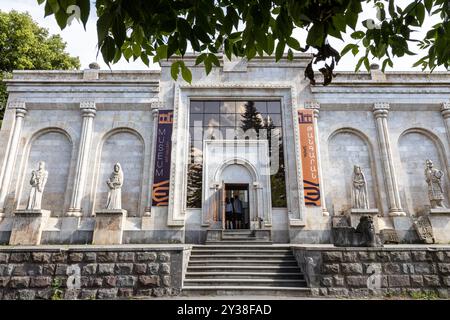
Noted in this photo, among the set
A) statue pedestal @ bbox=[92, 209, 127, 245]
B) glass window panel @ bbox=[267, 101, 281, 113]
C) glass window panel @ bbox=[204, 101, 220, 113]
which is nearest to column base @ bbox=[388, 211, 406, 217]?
glass window panel @ bbox=[267, 101, 281, 113]

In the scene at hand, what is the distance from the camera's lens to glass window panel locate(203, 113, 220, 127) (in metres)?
15.7

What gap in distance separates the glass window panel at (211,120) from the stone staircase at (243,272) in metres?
7.18

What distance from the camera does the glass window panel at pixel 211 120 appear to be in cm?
1567

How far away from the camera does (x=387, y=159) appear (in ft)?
48.5

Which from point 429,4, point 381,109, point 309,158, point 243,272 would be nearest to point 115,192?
point 243,272

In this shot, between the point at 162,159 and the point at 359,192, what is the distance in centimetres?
998

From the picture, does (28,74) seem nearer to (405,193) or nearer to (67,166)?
(67,166)

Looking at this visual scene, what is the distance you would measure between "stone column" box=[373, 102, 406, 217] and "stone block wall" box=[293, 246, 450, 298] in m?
7.29

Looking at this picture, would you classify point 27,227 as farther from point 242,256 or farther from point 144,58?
point 144,58

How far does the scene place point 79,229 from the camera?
534 inches

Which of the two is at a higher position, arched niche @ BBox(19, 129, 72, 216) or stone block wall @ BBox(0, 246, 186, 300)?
arched niche @ BBox(19, 129, 72, 216)

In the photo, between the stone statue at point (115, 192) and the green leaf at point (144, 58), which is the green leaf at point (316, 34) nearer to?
the green leaf at point (144, 58)

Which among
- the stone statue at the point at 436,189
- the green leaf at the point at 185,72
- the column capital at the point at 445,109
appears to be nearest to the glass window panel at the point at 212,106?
the stone statue at the point at 436,189

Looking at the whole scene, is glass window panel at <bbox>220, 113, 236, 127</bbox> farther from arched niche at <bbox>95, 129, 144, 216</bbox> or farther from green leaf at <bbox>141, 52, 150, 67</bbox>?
green leaf at <bbox>141, 52, 150, 67</bbox>
